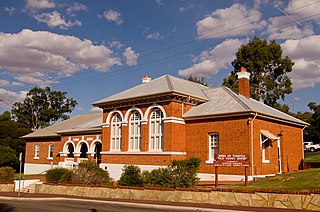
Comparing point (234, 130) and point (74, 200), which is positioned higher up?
point (234, 130)

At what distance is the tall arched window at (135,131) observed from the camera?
89.1 feet

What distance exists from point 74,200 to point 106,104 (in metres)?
12.3

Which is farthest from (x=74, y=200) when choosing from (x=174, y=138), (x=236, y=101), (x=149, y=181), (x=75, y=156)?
(x=75, y=156)

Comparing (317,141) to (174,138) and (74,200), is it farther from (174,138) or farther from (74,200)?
(74,200)

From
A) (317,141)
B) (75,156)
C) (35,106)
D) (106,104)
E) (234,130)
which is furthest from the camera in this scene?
(35,106)

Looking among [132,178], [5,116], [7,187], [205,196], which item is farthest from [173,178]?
[5,116]

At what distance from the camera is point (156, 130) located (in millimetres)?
26078

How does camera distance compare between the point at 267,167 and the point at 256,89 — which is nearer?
the point at 267,167

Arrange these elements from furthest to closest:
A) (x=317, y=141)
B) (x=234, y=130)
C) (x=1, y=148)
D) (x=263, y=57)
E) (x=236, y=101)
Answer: (x=317, y=141) < (x=263, y=57) < (x=1, y=148) < (x=236, y=101) < (x=234, y=130)

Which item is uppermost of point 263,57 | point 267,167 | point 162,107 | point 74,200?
point 263,57

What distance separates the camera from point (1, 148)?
41.4 metres

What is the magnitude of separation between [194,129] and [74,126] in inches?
770

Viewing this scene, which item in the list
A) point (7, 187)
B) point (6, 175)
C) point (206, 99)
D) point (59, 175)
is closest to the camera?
point (59, 175)

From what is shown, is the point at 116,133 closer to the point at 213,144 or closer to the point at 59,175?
the point at 59,175
